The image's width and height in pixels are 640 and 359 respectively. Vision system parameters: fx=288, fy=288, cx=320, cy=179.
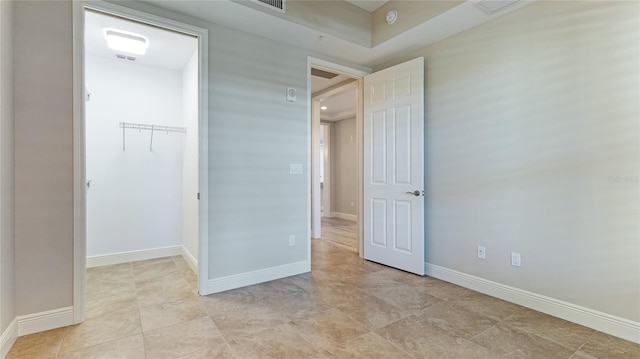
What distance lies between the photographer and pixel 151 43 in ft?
10.3

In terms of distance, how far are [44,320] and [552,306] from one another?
378cm

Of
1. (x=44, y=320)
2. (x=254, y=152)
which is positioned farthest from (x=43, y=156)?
(x=254, y=152)

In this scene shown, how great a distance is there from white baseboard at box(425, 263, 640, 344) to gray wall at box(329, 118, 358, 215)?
172 inches

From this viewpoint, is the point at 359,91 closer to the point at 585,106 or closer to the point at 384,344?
the point at 585,106

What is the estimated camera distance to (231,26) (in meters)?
2.75

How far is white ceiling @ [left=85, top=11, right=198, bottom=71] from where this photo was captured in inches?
107

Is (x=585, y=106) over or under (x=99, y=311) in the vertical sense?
over

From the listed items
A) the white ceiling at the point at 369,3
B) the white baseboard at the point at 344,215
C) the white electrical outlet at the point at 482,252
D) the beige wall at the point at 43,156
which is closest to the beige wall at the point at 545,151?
the white electrical outlet at the point at 482,252

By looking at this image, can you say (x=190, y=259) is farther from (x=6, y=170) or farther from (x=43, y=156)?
(x=6, y=170)

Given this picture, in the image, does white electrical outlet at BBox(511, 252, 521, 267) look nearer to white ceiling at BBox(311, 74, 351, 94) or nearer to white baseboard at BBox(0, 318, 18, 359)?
white ceiling at BBox(311, 74, 351, 94)

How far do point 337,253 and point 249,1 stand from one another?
125 inches

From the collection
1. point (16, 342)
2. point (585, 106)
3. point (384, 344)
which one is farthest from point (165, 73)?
point (585, 106)

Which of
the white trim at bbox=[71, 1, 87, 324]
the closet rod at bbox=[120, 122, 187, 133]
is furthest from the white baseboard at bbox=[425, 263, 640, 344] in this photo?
the closet rod at bbox=[120, 122, 187, 133]

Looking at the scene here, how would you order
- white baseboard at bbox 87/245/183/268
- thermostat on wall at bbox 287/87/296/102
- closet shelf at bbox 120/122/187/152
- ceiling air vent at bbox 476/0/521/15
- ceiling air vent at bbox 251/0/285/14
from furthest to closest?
1. closet shelf at bbox 120/122/187/152
2. white baseboard at bbox 87/245/183/268
3. thermostat on wall at bbox 287/87/296/102
4. ceiling air vent at bbox 251/0/285/14
5. ceiling air vent at bbox 476/0/521/15
